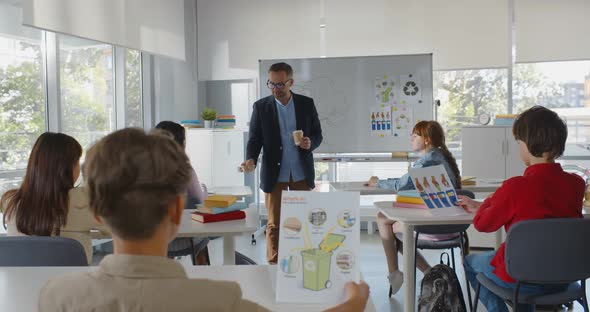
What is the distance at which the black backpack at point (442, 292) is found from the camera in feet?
8.99

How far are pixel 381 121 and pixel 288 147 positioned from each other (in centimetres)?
228

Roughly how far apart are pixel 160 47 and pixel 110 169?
17.8 feet

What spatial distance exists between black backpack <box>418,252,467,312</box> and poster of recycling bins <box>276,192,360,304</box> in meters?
1.44

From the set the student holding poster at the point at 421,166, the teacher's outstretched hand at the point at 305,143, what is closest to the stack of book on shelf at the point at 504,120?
the student holding poster at the point at 421,166

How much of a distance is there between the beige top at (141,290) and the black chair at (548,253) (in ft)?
5.43

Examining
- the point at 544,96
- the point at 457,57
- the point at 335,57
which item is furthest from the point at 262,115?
the point at 544,96

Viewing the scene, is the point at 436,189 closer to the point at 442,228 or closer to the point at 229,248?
the point at 442,228

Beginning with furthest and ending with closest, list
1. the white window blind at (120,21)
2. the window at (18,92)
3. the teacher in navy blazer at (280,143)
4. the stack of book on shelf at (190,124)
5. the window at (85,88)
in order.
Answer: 1. the stack of book on shelf at (190,124)
2. the window at (85,88)
3. the window at (18,92)
4. the white window blind at (120,21)
5. the teacher in navy blazer at (280,143)

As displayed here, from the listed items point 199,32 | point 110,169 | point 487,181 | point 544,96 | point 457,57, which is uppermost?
point 199,32

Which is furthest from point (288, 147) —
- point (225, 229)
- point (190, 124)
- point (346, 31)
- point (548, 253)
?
point (346, 31)

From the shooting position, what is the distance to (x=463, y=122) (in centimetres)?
659

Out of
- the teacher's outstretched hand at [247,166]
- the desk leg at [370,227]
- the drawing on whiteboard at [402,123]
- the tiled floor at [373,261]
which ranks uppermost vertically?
the drawing on whiteboard at [402,123]

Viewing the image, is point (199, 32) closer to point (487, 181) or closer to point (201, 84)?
point (201, 84)

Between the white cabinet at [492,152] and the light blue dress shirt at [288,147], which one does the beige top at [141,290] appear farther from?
the white cabinet at [492,152]
